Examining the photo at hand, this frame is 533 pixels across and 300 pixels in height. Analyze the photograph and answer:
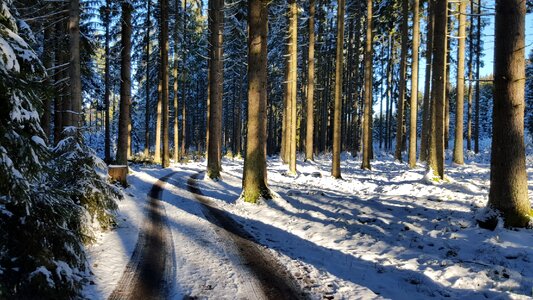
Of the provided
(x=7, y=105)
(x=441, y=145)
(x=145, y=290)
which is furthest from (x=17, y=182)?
(x=441, y=145)

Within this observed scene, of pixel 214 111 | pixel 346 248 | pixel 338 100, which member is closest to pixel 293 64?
pixel 338 100

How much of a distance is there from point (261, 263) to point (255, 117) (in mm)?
6419

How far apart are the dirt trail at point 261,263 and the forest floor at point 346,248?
0.31 feet

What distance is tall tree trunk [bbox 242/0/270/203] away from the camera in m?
11.4

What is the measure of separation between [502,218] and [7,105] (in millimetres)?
7893

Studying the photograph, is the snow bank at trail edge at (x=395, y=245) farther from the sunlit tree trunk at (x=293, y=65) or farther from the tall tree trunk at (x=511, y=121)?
the sunlit tree trunk at (x=293, y=65)

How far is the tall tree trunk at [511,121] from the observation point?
6477 mm

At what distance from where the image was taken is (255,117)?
1162 centimetres

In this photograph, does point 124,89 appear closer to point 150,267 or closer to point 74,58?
point 74,58

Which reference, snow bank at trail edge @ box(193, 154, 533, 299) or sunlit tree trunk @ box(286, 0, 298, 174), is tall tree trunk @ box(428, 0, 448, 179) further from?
sunlit tree trunk @ box(286, 0, 298, 174)

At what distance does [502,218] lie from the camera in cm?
654

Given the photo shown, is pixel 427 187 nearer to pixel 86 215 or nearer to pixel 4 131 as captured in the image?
pixel 86 215

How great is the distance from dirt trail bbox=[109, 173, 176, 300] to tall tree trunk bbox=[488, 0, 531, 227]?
6182mm

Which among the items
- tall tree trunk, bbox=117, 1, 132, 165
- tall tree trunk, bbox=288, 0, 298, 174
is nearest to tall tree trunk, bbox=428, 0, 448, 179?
tall tree trunk, bbox=288, 0, 298, 174
